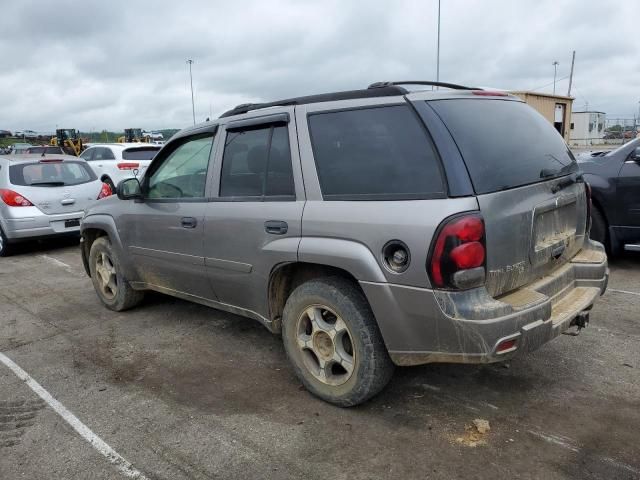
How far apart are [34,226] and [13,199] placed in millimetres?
518

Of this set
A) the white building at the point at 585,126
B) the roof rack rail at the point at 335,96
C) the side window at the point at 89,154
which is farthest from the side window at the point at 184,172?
the white building at the point at 585,126

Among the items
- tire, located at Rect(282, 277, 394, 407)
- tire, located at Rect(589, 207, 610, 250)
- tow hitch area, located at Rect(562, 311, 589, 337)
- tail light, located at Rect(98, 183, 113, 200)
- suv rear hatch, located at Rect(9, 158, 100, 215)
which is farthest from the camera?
tail light, located at Rect(98, 183, 113, 200)

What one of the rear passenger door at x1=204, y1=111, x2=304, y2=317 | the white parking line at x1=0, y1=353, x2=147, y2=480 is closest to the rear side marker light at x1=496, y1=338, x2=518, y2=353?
the rear passenger door at x1=204, y1=111, x2=304, y2=317

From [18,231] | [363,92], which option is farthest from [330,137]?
[18,231]

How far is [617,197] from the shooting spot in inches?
239

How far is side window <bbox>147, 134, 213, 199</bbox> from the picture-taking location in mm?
4054

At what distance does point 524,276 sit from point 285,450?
5.28 ft

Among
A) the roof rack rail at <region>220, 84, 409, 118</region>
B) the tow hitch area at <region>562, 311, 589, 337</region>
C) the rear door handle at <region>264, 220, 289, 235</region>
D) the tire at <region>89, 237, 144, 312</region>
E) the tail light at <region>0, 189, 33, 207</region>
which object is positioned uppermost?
the roof rack rail at <region>220, 84, 409, 118</region>

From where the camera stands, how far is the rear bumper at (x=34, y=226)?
8242 millimetres

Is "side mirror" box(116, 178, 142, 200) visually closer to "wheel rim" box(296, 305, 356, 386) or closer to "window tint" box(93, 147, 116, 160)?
"wheel rim" box(296, 305, 356, 386)

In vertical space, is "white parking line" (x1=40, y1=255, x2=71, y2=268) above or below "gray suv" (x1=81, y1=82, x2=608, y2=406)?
below

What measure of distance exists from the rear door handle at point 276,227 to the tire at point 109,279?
2239mm

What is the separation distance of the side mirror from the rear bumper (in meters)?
4.54

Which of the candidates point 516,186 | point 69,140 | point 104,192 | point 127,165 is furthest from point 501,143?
point 69,140
